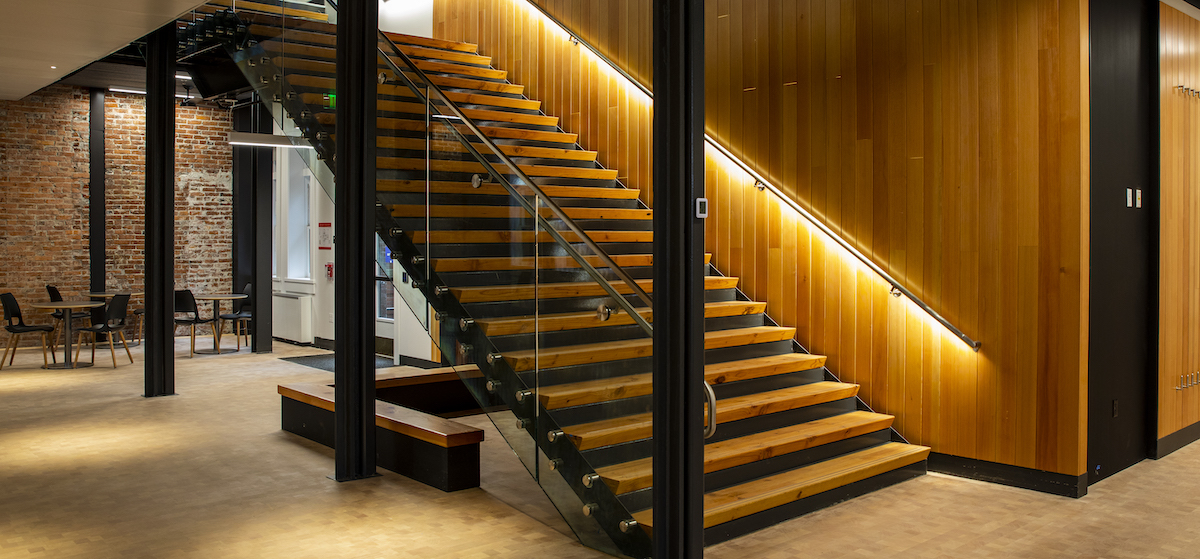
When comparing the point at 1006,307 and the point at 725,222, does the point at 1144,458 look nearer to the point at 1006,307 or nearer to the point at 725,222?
the point at 1006,307

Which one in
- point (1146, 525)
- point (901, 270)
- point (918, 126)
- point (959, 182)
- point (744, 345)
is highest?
point (918, 126)

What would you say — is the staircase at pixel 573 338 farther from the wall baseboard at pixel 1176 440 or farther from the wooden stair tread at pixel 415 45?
the wall baseboard at pixel 1176 440

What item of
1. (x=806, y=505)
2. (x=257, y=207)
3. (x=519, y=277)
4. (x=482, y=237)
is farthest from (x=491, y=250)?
(x=257, y=207)

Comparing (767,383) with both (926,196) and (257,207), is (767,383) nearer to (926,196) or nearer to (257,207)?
(926,196)

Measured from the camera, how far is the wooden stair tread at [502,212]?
4.86 m

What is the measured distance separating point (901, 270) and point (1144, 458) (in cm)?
223

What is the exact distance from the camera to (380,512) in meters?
4.65

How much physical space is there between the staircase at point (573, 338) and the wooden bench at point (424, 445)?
1.42 feet

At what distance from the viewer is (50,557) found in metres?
3.94

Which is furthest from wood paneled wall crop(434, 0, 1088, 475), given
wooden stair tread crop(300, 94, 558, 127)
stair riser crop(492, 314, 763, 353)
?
stair riser crop(492, 314, 763, 353)

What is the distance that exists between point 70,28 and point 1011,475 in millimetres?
7818

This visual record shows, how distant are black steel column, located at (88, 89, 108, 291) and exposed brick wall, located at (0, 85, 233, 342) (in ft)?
0.31

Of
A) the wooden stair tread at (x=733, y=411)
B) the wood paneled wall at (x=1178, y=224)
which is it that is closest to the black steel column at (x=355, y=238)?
the wooden stair tread at (x=733, y=411)

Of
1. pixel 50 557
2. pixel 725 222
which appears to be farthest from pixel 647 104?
pixel 50 557
